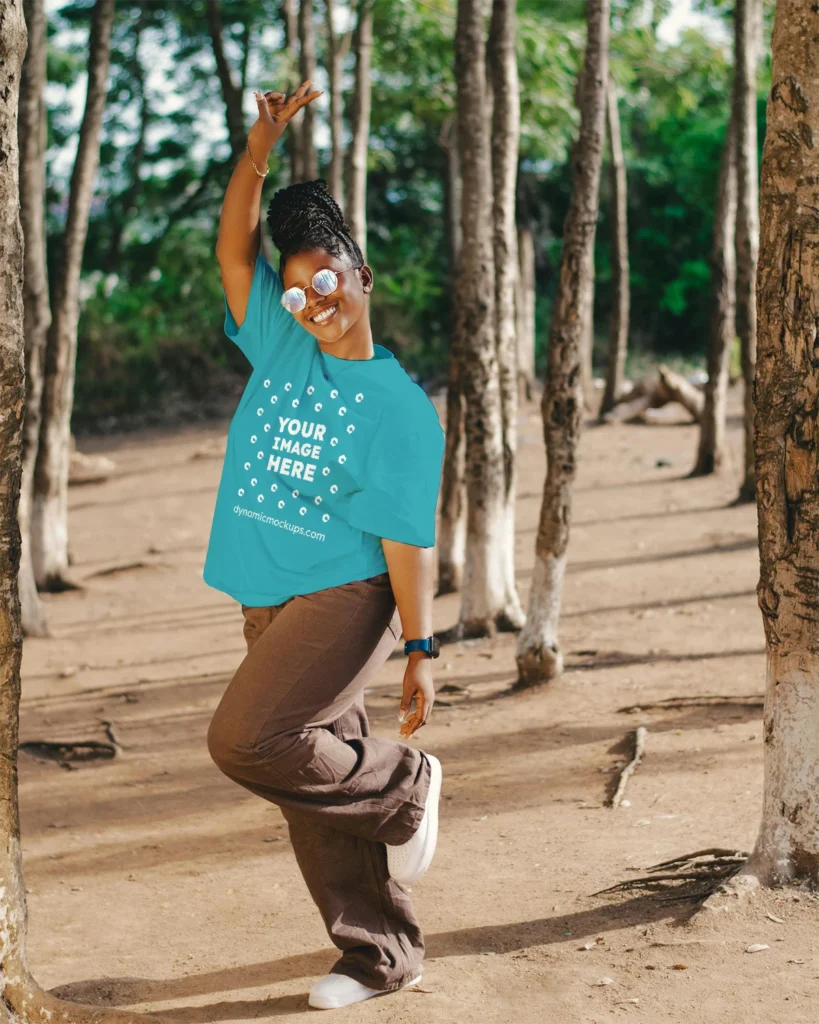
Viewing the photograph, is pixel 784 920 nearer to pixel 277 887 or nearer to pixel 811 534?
pixel 811 534

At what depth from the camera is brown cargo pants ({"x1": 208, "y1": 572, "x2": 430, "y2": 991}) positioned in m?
3.11

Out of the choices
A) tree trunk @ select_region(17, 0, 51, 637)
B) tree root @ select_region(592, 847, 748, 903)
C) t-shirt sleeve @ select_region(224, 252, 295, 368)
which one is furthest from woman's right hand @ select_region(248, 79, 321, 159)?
tree trunk @ select_region(17, 0, 51, 637)

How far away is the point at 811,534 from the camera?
3811 mm

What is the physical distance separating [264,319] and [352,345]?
285mm

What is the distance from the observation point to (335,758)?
3195 millimetres

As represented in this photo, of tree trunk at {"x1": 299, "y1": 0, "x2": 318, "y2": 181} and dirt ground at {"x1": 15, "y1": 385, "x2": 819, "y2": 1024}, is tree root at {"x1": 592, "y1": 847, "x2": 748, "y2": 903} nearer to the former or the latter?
dirt ground at {"x1": 15, "y1": 385, "x2": 819, "y2": 1024}

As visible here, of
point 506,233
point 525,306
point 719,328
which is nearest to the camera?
point 506,233

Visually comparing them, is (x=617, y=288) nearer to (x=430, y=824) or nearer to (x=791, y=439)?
(x=791, y=439)

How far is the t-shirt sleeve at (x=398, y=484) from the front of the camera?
3.09m

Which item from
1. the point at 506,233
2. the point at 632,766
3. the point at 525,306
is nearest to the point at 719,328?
the point at 506,233

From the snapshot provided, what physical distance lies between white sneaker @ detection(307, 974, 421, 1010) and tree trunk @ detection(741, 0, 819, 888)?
125 cm

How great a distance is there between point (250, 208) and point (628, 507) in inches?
408

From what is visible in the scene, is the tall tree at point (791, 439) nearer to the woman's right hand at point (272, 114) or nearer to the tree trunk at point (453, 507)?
the woman's right hand at point (272, 114)

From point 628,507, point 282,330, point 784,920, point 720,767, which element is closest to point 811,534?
point 784,920
